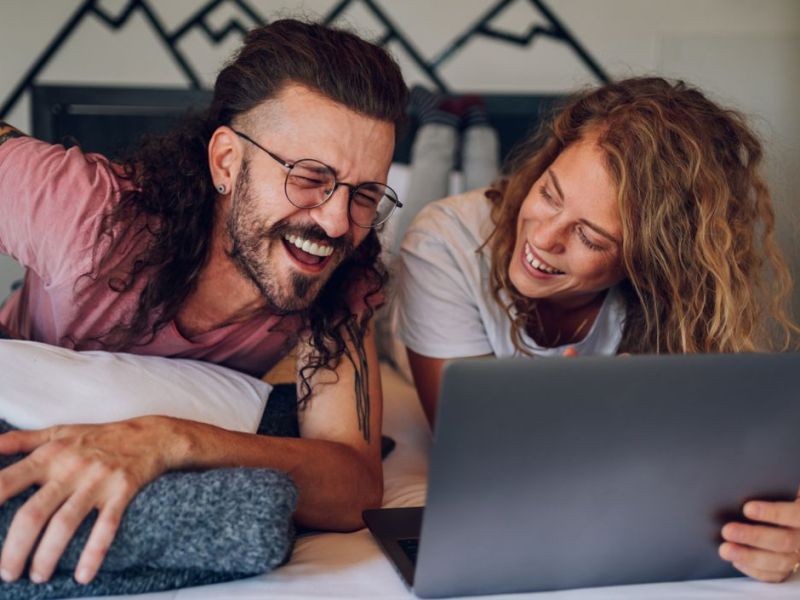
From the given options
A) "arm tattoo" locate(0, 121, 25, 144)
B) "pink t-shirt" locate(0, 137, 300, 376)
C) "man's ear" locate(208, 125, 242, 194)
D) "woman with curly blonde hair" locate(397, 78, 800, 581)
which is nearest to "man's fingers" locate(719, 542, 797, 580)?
"woman with curly blonde hair" locate(397, 78, 800, 581)

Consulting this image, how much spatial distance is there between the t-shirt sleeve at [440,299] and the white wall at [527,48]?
881 mm

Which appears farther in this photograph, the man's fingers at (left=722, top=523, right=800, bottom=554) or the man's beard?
the man's beard

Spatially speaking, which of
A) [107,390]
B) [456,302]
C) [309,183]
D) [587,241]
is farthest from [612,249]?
[107,390]

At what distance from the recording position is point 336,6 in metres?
2.55

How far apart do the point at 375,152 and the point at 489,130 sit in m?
1.18

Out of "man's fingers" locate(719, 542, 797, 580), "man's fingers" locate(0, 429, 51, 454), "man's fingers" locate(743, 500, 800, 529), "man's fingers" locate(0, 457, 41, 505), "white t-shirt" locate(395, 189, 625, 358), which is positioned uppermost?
"white t-shirt" locate(395, 189, 625, 358)

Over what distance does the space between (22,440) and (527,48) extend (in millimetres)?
2131

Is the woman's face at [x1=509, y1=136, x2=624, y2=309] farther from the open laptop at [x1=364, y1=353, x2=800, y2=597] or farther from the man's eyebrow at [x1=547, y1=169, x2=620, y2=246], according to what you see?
the open laptop at [x1=364, y1=353, x2=800, y2=597]

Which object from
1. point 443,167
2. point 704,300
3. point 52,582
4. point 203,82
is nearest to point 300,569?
point 52,582

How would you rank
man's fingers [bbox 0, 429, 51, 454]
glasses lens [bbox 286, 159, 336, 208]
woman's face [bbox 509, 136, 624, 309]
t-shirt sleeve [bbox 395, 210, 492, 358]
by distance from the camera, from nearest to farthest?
man's fingers [bbox 0, 429, 51, 454] → glasses lens [bbox 286, 159, 336, 208] → woman's face [bbox 509, 136, 624, 309] → t-shirt sleeve [bbox 395, 210, 492, 358]

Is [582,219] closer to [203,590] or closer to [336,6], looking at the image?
[203,590]

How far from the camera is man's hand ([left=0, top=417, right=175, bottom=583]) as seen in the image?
890 millimetres

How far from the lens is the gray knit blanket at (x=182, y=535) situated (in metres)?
0.92

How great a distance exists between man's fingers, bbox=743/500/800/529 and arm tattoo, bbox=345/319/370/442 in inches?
22.0
